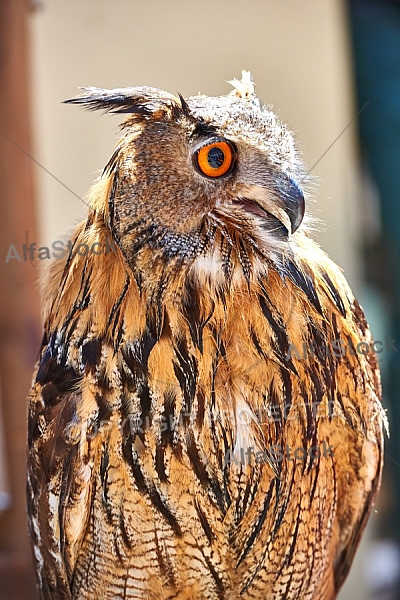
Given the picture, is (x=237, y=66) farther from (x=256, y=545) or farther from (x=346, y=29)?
(x=256, y=545)

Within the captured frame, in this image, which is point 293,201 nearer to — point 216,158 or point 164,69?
point 216,158

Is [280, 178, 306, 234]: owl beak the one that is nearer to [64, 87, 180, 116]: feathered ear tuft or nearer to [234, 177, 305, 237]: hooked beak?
[234, 177, 305, 237]: hooked beak

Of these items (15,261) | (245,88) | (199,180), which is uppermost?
(245,88)

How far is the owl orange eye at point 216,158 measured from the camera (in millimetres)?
708

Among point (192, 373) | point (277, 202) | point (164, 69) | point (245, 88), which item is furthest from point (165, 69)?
point (192, 373)

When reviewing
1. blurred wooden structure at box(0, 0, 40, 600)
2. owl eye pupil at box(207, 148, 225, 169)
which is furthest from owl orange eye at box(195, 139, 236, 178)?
blurred wooden structure at box(0, 0, 40, 600)

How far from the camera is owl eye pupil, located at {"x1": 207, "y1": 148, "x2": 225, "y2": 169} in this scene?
2.34 ft

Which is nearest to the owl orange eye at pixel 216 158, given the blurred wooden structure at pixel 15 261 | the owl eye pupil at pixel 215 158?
the owl eye pupil at pixel 215 158

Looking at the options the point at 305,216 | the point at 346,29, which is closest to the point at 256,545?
the point at 305,216

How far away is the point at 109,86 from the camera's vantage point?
75 cm

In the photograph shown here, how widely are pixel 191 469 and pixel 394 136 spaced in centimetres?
61

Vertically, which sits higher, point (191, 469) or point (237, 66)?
point (237, 66)

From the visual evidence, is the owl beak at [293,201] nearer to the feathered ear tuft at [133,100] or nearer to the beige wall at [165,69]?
the beige wall at [165,69]

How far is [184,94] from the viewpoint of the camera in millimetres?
713
